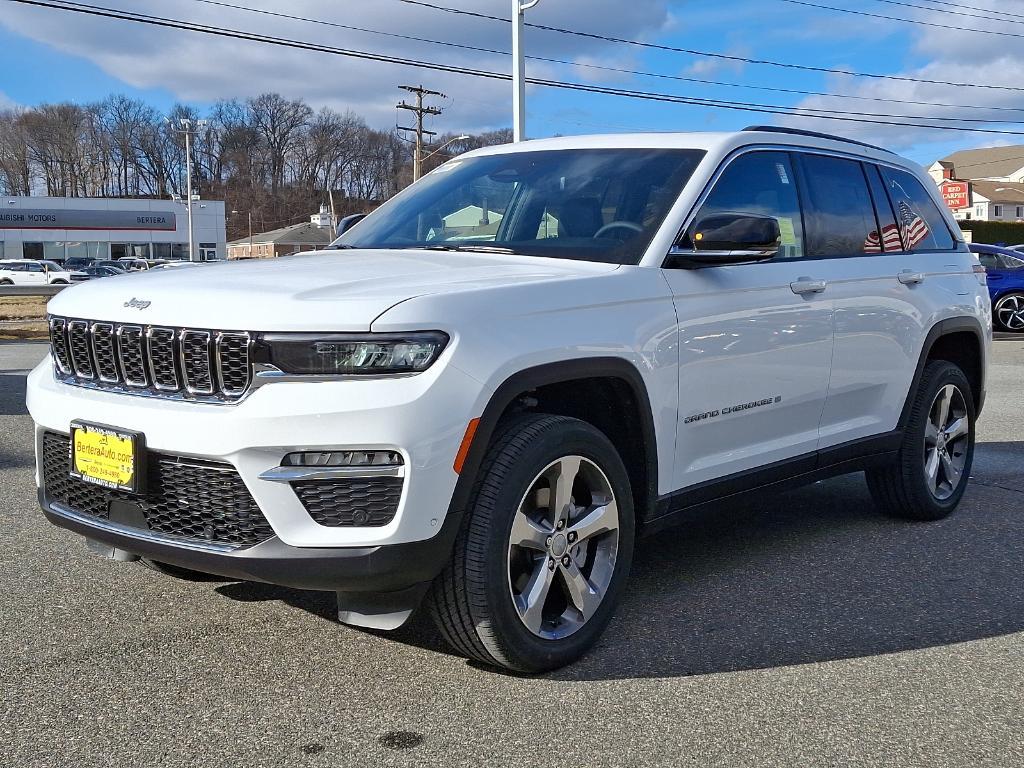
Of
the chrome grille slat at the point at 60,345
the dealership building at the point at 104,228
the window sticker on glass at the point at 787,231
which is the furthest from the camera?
the dealership building at the point at 104,228

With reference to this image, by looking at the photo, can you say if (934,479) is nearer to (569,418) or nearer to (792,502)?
(792,502)

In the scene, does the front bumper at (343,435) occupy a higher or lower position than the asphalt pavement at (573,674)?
higher

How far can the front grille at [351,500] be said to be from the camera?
308 centimetres

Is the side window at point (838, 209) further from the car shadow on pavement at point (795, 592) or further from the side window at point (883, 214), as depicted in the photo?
the car shadow on pavement at point (795, 592)

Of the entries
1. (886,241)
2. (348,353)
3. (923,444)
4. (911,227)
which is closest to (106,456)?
(348,353)

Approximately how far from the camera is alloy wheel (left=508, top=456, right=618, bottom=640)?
3.50 metres

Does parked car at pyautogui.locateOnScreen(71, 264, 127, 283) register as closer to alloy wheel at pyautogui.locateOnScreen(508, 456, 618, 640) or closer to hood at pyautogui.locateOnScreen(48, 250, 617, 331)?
hood at pyautogui.locateOnScreen(48, 250, 617, 331)

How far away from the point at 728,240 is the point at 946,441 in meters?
2.57

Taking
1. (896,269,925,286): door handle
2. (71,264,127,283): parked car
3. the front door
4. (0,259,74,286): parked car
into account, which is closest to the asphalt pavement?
the front door

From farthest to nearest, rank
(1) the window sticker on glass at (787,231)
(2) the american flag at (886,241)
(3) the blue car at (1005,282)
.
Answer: (3) the blue car at (1005,282) → (2) the american flag at (886,241) → (1) the window sticker on glass at (787,231)

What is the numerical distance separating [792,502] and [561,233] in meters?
2.74

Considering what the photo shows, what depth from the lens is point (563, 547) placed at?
11.8 feet

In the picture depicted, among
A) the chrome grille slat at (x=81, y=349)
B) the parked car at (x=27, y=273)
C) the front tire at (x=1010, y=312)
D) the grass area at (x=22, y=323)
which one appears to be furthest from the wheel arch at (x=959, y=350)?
the parked car at (x=27, y=273)

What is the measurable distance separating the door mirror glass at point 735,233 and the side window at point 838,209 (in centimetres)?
88
